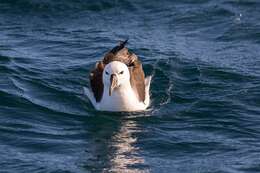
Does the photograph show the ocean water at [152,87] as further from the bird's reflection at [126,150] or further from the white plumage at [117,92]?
the white plumage at [117,92]

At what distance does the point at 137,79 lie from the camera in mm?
17188

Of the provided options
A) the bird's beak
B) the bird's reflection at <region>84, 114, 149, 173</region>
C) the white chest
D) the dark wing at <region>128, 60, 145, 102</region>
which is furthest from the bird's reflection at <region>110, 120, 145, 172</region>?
the dark wing at <region>128, 60, 145, 102</region>

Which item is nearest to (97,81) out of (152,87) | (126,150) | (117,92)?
(117,92)

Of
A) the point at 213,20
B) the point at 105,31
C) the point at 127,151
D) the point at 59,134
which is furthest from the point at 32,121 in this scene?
the point at 213,20

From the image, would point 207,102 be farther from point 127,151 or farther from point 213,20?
point 213,20

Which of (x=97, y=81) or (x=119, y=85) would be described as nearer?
(x=119, y=85)

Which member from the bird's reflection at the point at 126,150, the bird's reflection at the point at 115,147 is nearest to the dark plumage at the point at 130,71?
the bird's reflection at the point at 115,147

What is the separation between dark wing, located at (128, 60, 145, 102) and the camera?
16972 mm

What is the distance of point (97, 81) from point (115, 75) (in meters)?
1.12

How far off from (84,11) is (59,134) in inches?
322

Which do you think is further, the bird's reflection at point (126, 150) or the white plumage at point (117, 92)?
the white plumage at point (117, 92)

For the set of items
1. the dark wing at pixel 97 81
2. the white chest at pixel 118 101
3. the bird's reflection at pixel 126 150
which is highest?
the dark wing at pixel 97 81

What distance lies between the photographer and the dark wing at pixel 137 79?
668 inches

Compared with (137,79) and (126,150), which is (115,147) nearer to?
(126,150)
